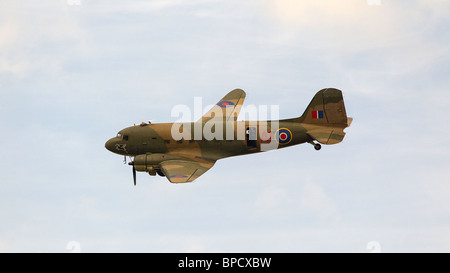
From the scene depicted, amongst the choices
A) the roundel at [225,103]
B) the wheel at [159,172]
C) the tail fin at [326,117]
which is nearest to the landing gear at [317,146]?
the tail fin at [326,117]

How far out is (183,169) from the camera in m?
64.2

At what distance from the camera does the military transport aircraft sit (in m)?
65.8

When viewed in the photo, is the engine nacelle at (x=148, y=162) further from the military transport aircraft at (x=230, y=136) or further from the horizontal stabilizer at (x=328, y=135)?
the horizontal stabilizer at (x=328, y=135)

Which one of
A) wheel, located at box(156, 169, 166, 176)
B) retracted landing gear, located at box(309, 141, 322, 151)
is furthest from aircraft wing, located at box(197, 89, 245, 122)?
retracted landing gear, located at box(309, 141, 322, 151)

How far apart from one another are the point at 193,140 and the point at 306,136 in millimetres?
8929

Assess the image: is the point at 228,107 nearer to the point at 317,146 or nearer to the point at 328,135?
the point at 317,146

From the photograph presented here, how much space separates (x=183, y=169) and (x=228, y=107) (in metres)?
10.6

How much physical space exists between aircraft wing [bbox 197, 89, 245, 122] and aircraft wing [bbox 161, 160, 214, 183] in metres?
6.27

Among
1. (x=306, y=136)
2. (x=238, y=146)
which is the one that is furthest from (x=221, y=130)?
(x=306, y=136)

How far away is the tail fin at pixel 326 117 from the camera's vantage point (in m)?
65.8

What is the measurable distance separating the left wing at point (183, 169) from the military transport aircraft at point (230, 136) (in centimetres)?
8

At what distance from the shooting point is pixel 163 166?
6506cm

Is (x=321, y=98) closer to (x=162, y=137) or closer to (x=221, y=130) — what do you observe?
(x=221, y=130)

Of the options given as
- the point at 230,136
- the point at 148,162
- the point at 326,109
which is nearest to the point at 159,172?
the point at 148,162
